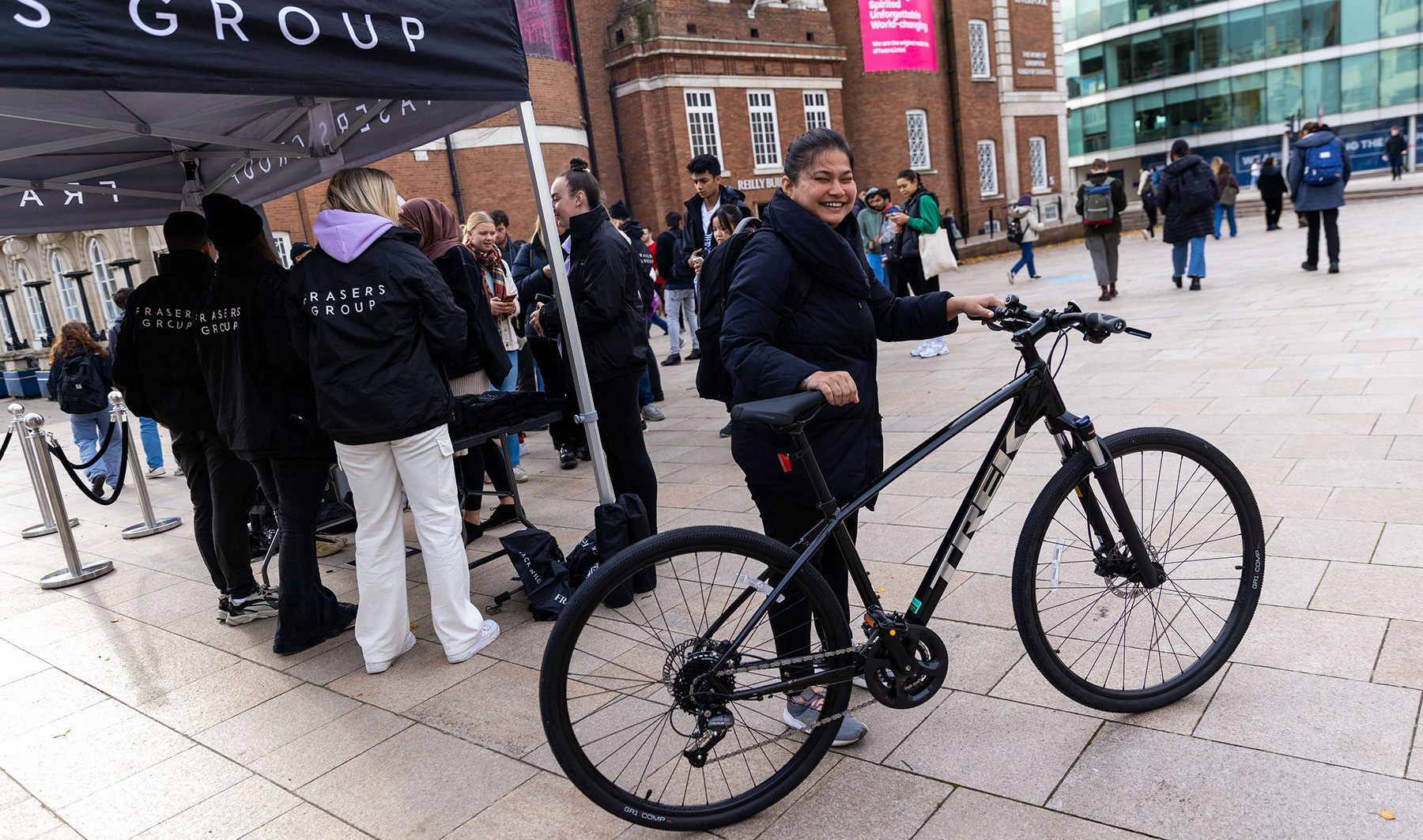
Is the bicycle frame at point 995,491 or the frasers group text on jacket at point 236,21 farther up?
the frasers group text on jacket at point 236,21

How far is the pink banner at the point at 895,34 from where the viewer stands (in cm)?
2394

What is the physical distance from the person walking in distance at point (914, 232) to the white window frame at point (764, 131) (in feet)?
61.6

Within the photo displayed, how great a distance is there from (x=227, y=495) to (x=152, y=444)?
232 inches

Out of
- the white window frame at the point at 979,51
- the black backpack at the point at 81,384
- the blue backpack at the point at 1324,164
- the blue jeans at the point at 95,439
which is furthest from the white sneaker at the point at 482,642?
the white window frame at the point at 979,51

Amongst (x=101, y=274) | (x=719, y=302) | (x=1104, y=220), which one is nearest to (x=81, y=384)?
(x=719, y=302)

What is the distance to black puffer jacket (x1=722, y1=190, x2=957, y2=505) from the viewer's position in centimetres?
263

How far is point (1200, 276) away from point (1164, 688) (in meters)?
10.9

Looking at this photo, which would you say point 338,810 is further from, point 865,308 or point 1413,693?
point 1413,693

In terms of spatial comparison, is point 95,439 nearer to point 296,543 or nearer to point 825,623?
point 296,543

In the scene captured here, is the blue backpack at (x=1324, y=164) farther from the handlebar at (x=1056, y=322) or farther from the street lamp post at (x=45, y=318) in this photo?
the street lamp post at (x=45, y=318)

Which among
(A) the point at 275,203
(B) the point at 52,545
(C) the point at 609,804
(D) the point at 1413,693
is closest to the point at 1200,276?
(D) the point at 1413,693

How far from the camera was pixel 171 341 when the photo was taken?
4395 mm

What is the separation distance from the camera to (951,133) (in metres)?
32.9

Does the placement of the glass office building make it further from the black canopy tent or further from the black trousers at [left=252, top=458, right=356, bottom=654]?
the black trousers at [left=252, top=458, right=356, bottom=654]
